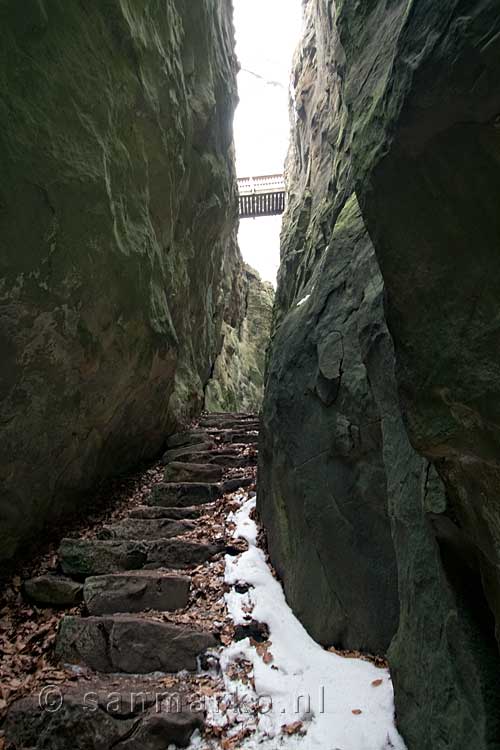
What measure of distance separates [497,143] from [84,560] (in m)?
5.28

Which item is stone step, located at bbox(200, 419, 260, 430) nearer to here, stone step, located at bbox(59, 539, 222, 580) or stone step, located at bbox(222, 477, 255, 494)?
stone step, located at bbox(222, 477, 255, 494)

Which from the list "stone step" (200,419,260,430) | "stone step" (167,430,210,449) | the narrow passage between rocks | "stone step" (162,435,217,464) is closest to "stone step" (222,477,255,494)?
the narrow passage between rocks

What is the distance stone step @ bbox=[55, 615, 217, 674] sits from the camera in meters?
3.90

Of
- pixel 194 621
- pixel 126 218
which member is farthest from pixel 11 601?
pixel 126 218

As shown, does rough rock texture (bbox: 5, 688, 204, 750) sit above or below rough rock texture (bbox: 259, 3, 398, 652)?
below

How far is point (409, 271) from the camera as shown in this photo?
2.19 m

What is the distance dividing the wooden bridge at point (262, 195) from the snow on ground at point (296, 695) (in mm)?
20839

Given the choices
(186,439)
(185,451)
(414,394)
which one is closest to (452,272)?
(414,394)

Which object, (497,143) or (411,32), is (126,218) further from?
(497,143)

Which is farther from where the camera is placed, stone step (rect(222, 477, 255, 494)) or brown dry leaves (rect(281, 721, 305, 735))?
stone step (rect(222, 477, 255, 494))

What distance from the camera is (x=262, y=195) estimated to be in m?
22.4

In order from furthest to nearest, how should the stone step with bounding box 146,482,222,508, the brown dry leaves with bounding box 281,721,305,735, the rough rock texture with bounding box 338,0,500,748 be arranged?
the stone step with bounding box 146,482,222,508 < the brown dry leaves with bounding box 281,721,305,735 < the rough rock texture with bounding box 338,0,500,748

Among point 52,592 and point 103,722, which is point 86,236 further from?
point 103,722

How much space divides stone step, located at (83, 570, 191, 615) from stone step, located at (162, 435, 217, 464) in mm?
3556
